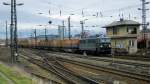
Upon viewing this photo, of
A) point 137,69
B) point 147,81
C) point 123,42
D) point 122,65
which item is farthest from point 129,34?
point 147,81

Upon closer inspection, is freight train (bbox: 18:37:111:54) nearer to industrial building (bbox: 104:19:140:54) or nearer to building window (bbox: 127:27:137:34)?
industrial building (bbox: 104:19:140:54)

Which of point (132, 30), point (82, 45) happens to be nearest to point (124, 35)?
point (132, 30)

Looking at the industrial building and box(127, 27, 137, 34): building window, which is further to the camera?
box(127, 27, 137, 34): building window

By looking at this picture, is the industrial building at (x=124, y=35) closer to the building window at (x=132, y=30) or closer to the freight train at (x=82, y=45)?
the building window at (x=132, y=30)

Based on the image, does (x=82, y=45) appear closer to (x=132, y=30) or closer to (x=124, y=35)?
(x=124, y=35)

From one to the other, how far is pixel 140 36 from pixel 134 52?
855cm

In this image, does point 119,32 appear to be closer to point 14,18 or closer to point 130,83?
point 14,18

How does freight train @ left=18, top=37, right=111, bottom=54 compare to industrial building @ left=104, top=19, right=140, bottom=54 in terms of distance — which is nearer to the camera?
freight train @ left=18, top=37, right=111, bottom=54

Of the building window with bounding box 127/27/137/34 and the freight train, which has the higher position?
the building window with bounding box 127/27/137/34

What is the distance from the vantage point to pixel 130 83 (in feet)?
70.5

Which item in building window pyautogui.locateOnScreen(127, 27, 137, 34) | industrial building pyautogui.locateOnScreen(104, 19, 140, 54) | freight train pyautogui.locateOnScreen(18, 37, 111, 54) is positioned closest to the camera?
freight train pyautogui.locateOnScreen(18, 37, 111, 54)

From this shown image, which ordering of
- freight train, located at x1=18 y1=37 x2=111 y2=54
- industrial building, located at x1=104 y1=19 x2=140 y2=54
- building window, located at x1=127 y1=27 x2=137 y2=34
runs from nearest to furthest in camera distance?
freight train, located at x1=18 y1=37 x2=111 y2=54
industrial building, located at x1=104 y1=19 x2=140 y2=54
building window, located at x1=127 y1=27 x2=137 y2=34

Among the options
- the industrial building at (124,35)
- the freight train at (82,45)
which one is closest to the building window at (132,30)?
the industrial building at (124,35)

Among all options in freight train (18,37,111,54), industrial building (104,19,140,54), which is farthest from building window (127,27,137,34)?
freight train (18,37,111,54)
